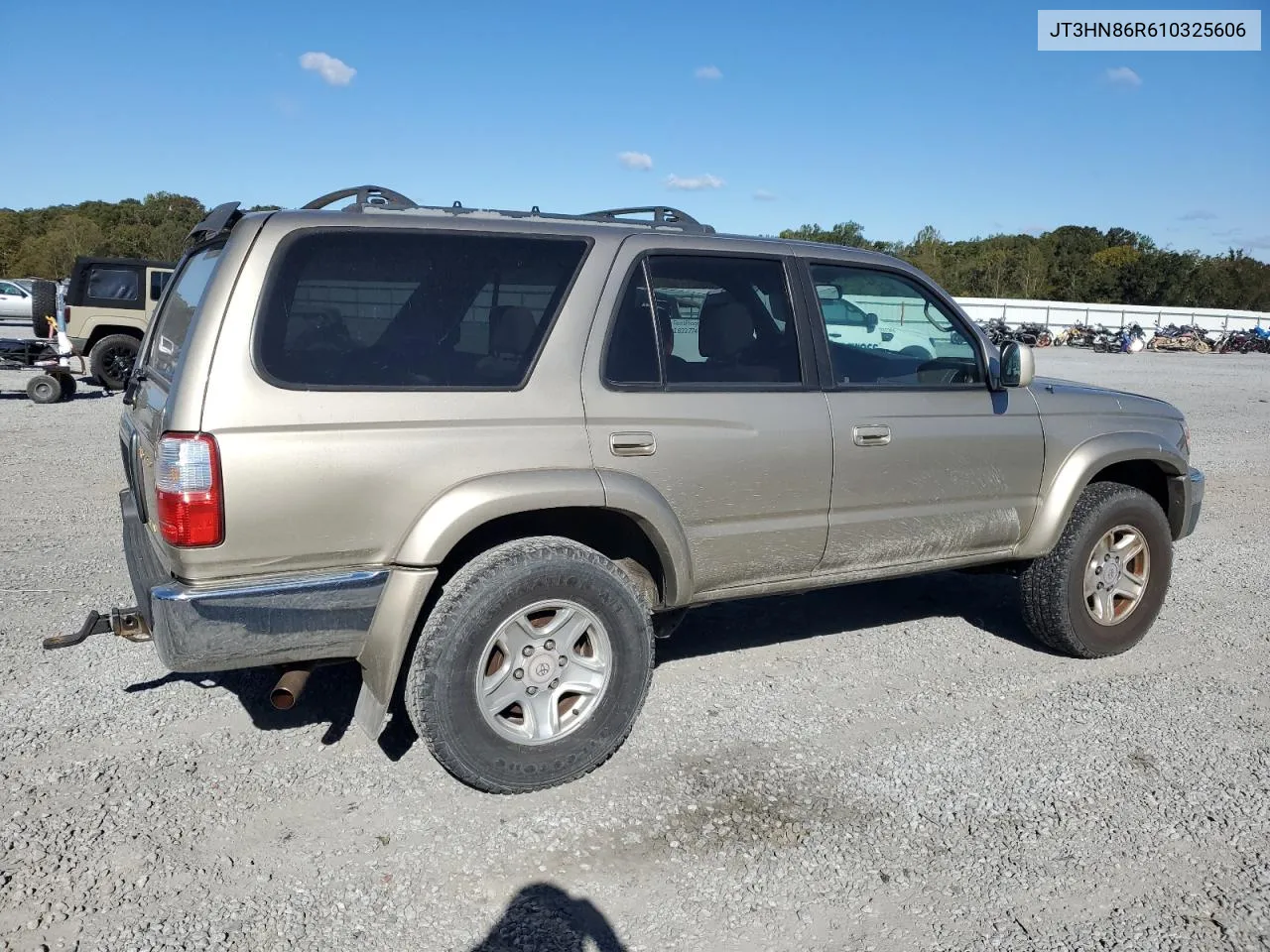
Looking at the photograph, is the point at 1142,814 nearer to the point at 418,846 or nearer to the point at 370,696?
the point at 418,846

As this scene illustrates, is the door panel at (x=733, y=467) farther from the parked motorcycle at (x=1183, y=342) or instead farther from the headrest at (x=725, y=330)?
the parked motorcycle at (x=1183, y=342)

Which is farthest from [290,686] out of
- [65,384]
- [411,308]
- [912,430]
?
[65,384]

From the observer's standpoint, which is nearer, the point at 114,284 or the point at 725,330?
the point at 725,330

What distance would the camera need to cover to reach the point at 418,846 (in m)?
3.26

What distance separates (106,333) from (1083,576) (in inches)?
605

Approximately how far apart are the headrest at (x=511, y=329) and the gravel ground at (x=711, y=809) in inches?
61.8

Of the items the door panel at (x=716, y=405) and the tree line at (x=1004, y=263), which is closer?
the door panel at (x=716, y=405)

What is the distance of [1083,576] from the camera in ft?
16.3

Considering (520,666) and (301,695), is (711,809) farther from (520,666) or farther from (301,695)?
(301,695)

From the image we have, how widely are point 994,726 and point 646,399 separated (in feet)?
6.59

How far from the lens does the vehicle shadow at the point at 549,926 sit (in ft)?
9.16

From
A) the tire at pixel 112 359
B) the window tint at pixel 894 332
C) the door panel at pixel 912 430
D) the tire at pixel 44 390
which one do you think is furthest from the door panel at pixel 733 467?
the tire at pixel 112 359

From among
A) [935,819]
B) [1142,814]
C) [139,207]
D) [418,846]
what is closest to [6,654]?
[418,846]

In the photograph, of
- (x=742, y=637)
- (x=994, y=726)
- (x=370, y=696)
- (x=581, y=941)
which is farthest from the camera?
(x=742, y=637)
